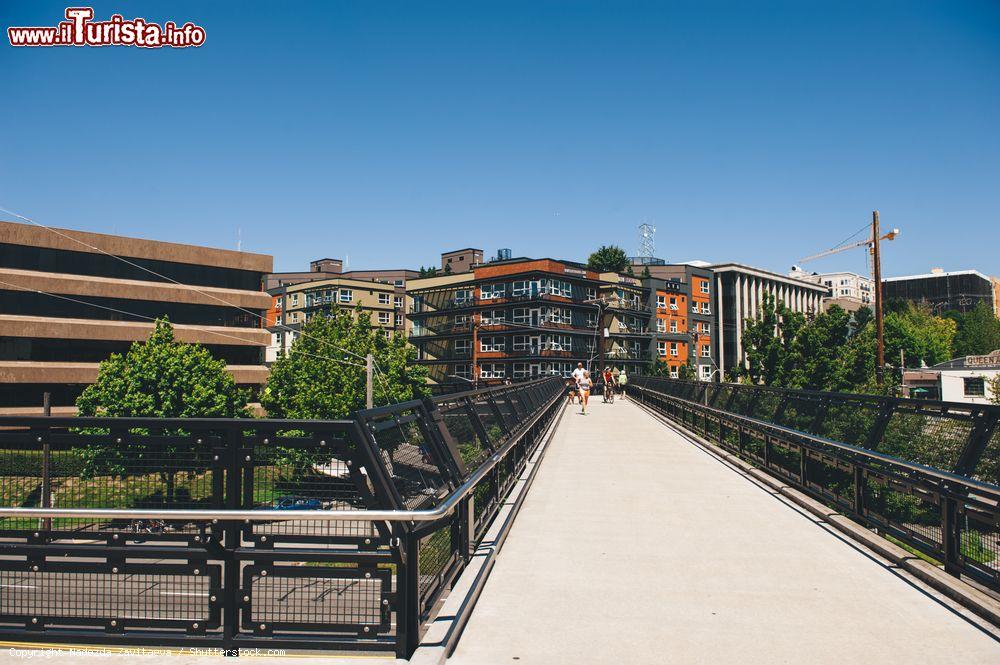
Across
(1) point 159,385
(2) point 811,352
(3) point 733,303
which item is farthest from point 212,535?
(3) point 733,303

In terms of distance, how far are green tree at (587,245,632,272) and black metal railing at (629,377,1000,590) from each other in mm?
96721

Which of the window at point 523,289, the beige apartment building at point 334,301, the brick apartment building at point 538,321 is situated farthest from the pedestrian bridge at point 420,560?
the beige apartment building at point 334,301

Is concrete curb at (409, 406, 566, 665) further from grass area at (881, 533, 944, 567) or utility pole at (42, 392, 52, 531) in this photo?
grass area at (881, 533, 944, 567)

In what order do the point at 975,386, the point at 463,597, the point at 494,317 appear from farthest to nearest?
the point at 494,317
the point at 975,386
the point at 463,597

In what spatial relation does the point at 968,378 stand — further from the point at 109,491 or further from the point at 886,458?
the point at 109,491

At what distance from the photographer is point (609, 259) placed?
4267 inches

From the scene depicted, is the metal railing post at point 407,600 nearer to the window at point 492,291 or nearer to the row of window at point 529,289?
the row of window at point 529,289

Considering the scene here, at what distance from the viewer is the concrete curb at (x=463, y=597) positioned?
4.36 meters

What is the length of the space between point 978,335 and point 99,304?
13890 cm

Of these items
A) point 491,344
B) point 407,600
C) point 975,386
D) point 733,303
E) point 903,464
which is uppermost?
point 733,303

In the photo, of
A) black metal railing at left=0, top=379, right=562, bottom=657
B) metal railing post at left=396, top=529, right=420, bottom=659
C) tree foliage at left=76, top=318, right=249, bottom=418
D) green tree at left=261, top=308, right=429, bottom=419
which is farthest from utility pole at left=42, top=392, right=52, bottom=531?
green tree at left=261, top=308, right=429, bottom=419

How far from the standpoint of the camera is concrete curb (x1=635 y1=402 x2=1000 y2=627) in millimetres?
5350

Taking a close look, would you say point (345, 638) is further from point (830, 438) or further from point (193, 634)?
point (830, 438)

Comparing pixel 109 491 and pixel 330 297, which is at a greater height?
pixel 330 297
